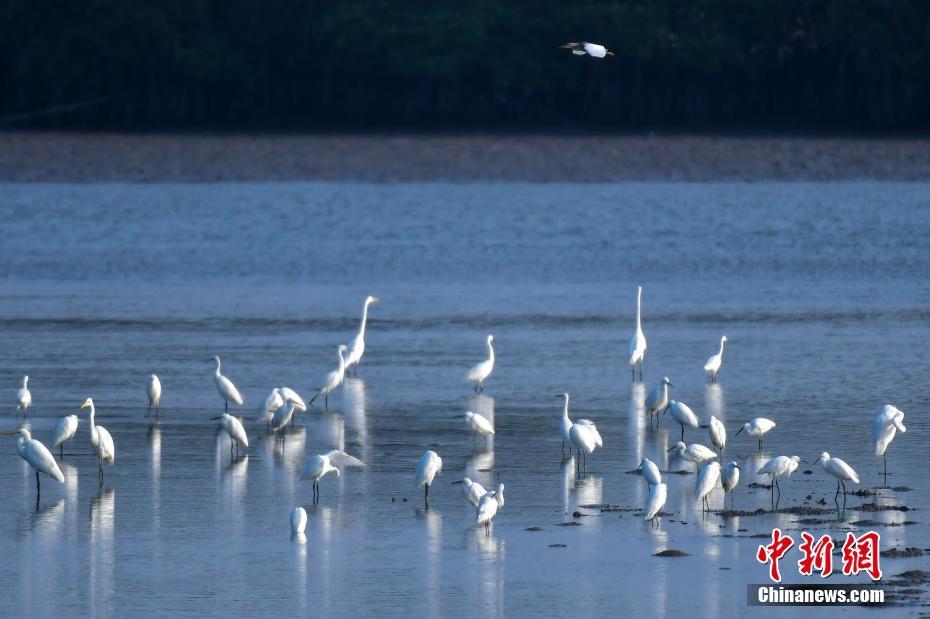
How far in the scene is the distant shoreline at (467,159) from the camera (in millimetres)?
35469

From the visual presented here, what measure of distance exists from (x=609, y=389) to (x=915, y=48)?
34.7 metres

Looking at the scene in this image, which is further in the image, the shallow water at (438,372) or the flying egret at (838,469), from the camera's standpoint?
the flying egret at (838,469)

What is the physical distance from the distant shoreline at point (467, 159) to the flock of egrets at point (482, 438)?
67.7 ft

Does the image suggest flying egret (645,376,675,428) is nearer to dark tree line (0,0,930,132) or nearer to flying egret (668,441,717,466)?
flying egret (668,441,717,466)

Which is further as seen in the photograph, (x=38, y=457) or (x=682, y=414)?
(x=682, y=414)

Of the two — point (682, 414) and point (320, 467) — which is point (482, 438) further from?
point (320, 467)

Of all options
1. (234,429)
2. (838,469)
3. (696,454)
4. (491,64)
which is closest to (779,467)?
(838,469)

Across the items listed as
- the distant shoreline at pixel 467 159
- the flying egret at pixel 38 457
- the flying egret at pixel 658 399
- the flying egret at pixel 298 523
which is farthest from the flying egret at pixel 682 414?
the distant shoreline at pixel 467 159

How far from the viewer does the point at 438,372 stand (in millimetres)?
16578

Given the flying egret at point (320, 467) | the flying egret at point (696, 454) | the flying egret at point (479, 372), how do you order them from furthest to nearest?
the flying egret at point (479, 372), the flying egret at point (696, 454), the flying egret at point (320, 467)

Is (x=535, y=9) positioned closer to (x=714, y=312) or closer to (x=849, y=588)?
(x=714, y=312)

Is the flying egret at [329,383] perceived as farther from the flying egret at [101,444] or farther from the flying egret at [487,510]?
the flying egret at [487,510]

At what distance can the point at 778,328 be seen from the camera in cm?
1912

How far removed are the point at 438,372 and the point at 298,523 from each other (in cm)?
611
